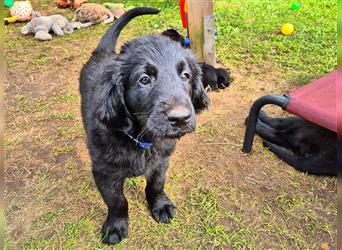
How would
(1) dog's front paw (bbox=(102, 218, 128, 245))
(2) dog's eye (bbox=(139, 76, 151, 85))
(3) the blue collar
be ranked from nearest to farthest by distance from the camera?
1. (2) dog's eye (bbox=(139, 76, 151, 85))
2. (3) the blue collar
3. (1) dog's front paw (bbox=(102, 218, 128, 245))

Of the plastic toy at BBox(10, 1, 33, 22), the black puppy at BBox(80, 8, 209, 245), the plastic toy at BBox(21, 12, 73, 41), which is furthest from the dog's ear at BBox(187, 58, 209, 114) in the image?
the plastic toy at BBox(10, 1, 33, 22)

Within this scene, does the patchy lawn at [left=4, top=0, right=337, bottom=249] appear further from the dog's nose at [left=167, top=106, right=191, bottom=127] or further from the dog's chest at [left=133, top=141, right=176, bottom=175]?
the dog's nose at [left=167, top=106, right=191, bottom=127]

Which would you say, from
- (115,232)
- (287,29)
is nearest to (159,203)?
(115,232)

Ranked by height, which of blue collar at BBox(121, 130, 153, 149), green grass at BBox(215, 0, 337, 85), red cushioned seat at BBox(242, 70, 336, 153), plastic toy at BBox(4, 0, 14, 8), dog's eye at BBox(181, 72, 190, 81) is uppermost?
dog's eye at BBox(181, 72, 190, 81)

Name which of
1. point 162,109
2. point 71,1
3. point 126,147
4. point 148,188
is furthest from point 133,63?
point 71,1

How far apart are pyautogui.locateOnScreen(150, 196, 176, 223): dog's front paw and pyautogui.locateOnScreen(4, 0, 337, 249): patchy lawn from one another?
A: 0.04 m

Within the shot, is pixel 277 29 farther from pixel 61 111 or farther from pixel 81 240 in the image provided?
pixel 81 240

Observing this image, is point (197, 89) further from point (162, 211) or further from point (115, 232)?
point (115, 232)

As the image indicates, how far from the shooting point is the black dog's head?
1736 millimetres

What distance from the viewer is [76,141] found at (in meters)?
3.31

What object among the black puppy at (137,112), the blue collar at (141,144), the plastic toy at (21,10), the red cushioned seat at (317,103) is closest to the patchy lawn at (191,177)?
the black puppy at (137,112)

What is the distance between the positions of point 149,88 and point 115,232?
1123 millimetres

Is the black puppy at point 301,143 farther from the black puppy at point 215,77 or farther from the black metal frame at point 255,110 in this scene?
the black puppy at point 215,77

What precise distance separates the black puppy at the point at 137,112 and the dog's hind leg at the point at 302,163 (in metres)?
1.20
